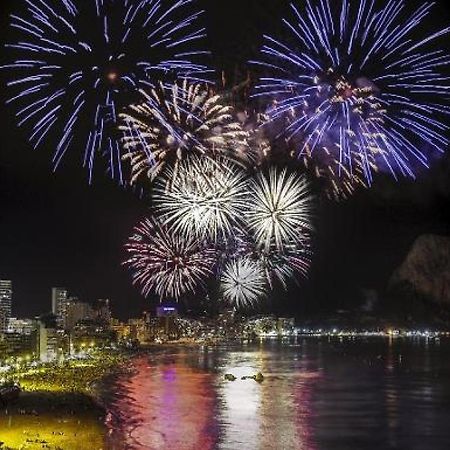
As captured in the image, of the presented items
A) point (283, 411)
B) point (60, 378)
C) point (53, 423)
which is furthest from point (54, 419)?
point (60, 378)

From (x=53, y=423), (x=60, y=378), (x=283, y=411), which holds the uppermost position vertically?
(x=53, y=423)

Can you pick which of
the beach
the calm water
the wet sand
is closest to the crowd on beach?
the beach

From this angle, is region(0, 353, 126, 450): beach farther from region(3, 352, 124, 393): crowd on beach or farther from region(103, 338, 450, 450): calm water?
region(103, 338, 450, 450): calm water

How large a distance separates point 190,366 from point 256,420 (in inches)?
1914

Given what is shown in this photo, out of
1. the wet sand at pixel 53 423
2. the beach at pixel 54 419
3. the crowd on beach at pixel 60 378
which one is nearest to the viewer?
the wet sand at pixel 53 423

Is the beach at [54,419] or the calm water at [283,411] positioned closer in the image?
the beach at [54,419]

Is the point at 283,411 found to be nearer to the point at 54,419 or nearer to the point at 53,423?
the point at 54,419

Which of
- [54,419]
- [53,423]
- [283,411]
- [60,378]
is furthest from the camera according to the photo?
[60,378]

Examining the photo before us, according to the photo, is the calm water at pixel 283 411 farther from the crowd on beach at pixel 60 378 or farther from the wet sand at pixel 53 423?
the crowd on beach at pixel 60 378

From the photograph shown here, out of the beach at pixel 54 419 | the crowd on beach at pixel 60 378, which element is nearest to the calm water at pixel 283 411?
the beach at pixel 54 419

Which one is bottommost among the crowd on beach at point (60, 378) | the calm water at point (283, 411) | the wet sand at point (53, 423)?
the calm water at point (283, 411)

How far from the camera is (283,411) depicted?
143 ft

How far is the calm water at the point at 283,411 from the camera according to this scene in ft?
110

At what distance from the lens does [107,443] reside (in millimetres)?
31109
